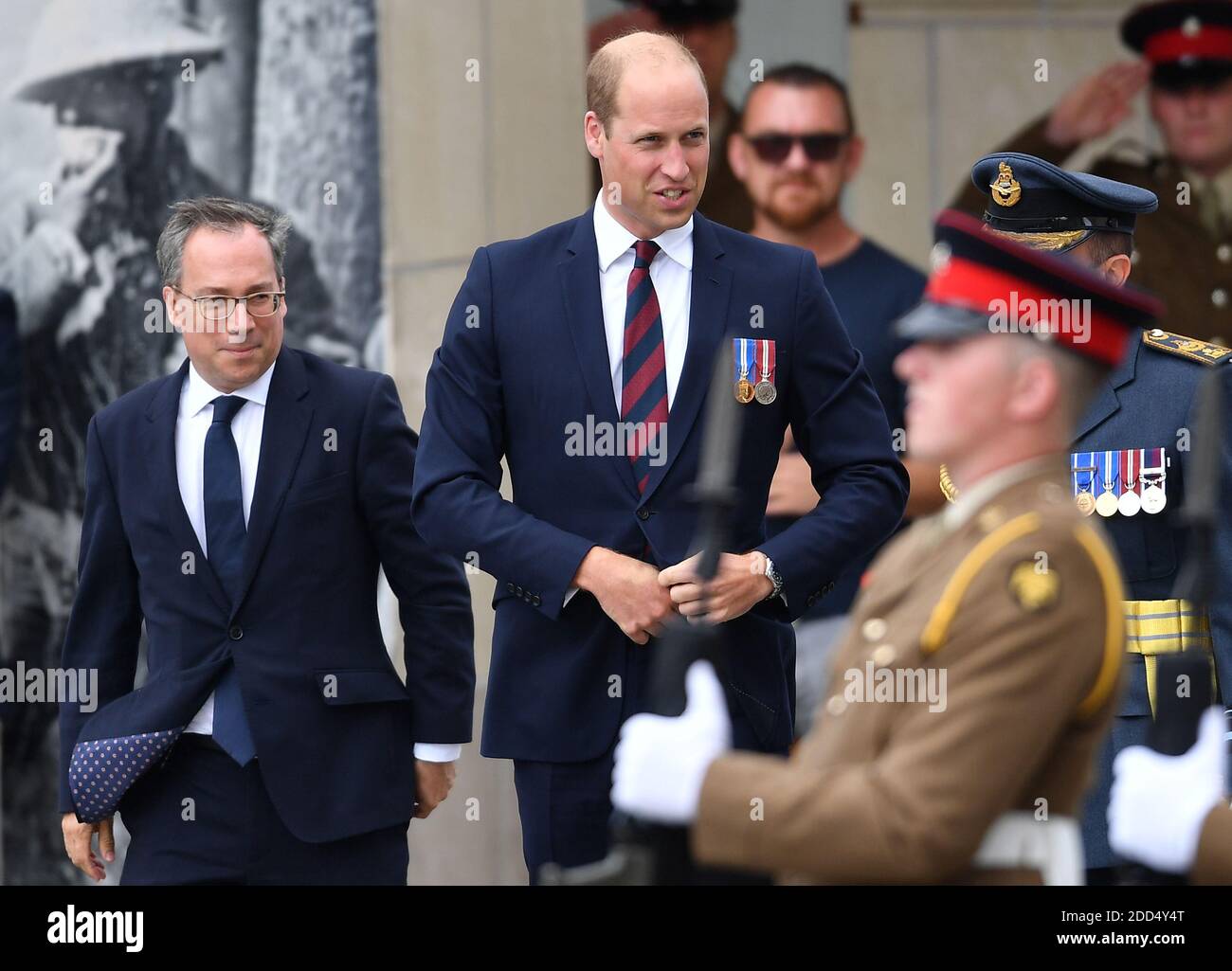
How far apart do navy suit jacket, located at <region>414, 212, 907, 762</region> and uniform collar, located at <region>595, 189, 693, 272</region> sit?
3 cm

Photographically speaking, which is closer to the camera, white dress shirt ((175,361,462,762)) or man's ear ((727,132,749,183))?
white dress shirt ((175,361,462,762))

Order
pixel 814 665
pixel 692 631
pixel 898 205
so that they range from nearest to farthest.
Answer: pixel 692 631 < pixel 814 665 < pixel 898 205

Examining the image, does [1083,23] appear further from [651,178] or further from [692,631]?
[692,631]

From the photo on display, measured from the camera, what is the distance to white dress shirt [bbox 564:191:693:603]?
Result: 14.3 feet

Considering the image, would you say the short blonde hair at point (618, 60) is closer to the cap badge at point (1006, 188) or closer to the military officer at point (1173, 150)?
the cap badge at point (1006, 188)

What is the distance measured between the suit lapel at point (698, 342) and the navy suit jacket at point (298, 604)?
2.47 ft

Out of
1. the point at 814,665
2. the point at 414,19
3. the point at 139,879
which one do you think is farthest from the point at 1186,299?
the point at 139,879

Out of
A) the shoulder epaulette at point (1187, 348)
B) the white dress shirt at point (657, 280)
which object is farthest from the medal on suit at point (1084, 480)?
the white dress shirt at point (657, 280)

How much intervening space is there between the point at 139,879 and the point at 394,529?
3.12 ft

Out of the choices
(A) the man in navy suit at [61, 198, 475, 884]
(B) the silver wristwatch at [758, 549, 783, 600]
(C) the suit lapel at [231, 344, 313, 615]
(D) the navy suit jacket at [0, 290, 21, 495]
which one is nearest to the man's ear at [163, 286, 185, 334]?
(A) the man in navy suit at [61, 198, 475, 884]

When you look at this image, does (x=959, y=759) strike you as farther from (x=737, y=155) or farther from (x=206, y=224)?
(x=737, y=155)

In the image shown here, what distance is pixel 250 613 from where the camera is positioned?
457cm

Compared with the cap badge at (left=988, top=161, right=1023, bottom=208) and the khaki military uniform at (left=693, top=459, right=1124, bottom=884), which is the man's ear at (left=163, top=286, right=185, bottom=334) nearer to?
the cap badge at (left=988, top=161, right=1023, bottom=208)
